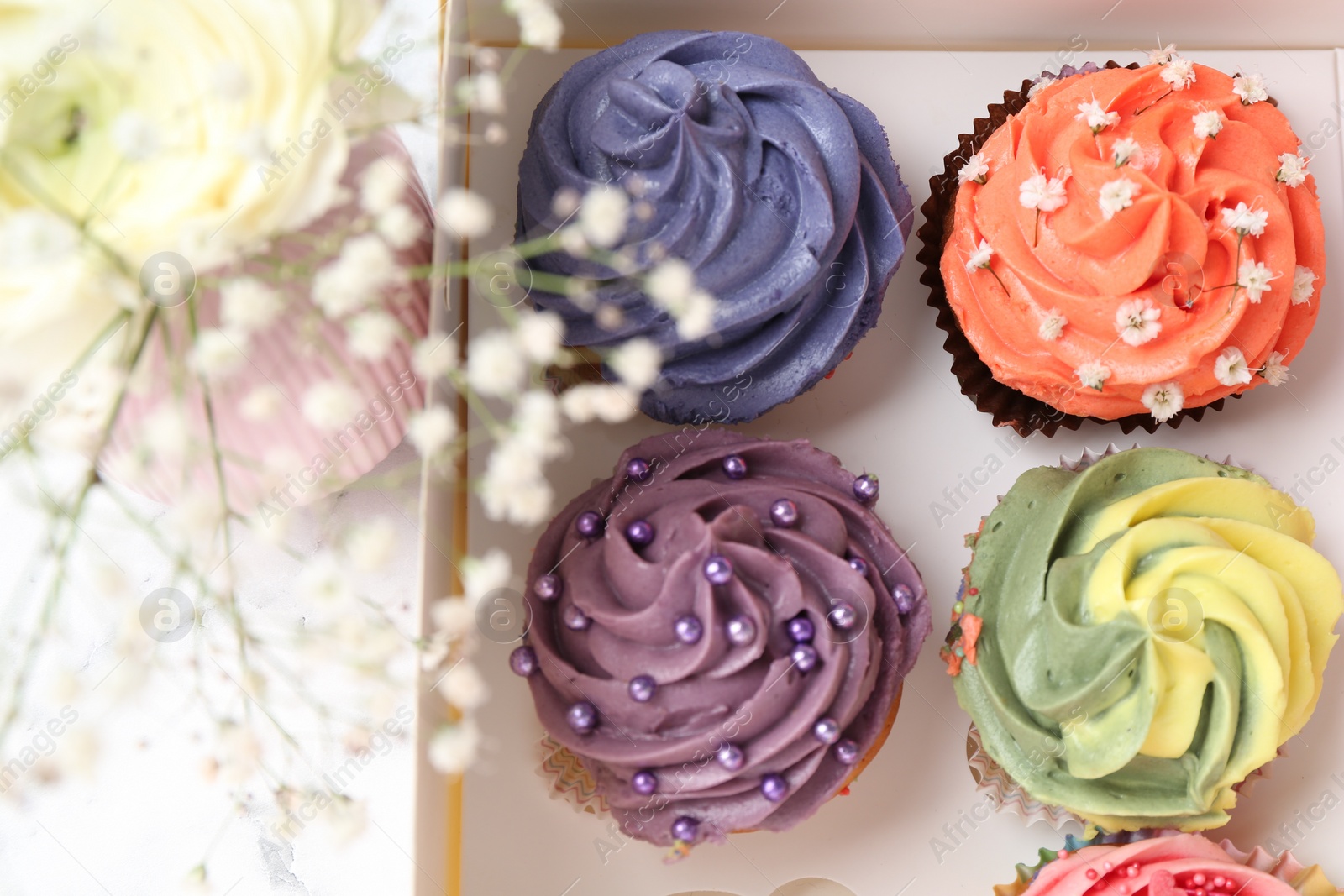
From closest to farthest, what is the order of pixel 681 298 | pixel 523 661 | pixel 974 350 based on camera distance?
pixel 681 298, pixel 523 661, pixel 974 350

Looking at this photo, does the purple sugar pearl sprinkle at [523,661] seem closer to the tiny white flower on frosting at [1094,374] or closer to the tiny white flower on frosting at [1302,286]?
the tiny white flower on frosting at [1094,374]

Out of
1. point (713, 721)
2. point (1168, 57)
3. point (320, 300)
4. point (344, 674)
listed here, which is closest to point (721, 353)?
point (713, 721)

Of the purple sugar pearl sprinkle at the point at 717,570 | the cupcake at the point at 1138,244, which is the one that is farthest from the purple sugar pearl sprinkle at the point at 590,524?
the cupcake at the point at 1138,244

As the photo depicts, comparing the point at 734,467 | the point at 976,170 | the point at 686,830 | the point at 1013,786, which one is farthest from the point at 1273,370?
the point at 686,830

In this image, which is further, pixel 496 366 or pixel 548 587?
pixel 548 587

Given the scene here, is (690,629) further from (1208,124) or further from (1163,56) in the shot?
(1163,56)

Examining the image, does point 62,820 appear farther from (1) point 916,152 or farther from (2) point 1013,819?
(1) point 916,152
